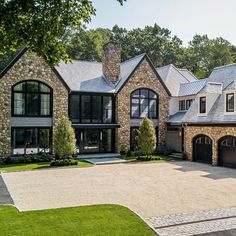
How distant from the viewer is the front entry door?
2650cm

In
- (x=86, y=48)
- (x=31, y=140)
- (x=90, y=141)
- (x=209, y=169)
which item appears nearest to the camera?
(x=209, y=169)

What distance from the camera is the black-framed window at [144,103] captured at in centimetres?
2781

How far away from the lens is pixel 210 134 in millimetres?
22141

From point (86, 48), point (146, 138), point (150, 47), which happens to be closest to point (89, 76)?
point (146, 138)

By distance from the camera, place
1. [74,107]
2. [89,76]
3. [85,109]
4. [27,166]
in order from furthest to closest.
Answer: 1. [89,76]
2. [85,109]
3. [74,107]
4. [27,166]

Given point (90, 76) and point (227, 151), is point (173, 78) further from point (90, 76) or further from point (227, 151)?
point (227, 151)

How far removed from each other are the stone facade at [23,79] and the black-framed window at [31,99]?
379 mm

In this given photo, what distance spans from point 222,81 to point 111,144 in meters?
11.1

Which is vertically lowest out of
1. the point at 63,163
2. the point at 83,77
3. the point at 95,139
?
the point at 63,163

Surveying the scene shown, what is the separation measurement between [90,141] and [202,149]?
9.70 m

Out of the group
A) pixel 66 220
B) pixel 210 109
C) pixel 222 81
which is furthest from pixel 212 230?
pixel 222 81

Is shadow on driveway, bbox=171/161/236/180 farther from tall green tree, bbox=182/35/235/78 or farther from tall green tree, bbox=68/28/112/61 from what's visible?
tall green tree, bbox=182/35/235/78

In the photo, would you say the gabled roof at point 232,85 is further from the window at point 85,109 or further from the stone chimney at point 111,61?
the window at point 85,109

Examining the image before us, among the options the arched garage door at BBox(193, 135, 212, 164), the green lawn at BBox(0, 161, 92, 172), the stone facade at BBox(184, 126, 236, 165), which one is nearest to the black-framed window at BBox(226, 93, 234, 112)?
the stone facade at BBox(184, 126, 236, 165)
